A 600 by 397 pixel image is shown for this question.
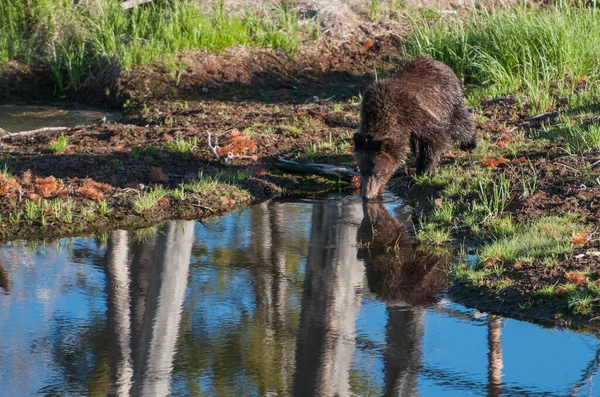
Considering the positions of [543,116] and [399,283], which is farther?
[543,116]

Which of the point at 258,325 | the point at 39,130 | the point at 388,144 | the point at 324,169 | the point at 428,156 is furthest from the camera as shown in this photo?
the point at 39,130

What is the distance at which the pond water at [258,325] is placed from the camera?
5.14 meters

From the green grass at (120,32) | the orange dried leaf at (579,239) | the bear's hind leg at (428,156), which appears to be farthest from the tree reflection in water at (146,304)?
the green grass at (120,32)

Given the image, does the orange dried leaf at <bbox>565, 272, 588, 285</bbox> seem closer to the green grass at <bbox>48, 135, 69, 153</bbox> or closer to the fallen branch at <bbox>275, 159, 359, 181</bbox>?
the fallen branch at <bbox>275, 159, 359, 181</bbox>

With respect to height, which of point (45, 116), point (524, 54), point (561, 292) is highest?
point (524, 54)

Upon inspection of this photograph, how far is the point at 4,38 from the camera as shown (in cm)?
1384

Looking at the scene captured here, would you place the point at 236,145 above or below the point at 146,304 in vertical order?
above

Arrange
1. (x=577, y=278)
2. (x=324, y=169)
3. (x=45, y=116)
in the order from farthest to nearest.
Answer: (x=45, y=116) → (x=324, y=169) → (x=577, y=278)

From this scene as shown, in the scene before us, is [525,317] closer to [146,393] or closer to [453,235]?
[453,235]

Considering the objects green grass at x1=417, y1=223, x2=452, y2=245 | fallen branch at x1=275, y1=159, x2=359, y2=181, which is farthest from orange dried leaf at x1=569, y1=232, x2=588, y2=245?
fallen branch at x1=275, y1=159, x2=359, y2=181

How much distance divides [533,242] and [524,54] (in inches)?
214

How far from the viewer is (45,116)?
40.6 ft

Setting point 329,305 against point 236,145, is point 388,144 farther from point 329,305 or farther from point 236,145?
point 329,305

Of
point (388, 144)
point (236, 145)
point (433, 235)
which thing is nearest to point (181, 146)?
point (236, 145)
